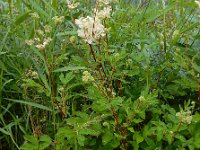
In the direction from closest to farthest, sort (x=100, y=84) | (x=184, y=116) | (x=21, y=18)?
(x=184, y=116) < (x=100, y=84) < (x=21, y=18)

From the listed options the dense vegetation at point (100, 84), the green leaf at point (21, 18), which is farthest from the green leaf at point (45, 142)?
the green leaf at point (21, 18)

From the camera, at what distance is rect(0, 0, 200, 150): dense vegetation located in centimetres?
147

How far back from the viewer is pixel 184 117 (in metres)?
1.37

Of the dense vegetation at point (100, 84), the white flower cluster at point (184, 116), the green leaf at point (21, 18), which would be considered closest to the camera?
the white flower cluster at point (184, 116)

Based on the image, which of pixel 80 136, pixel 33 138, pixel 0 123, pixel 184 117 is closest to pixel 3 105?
pixel 0 123

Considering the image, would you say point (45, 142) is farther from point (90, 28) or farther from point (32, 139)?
point (90, 28)

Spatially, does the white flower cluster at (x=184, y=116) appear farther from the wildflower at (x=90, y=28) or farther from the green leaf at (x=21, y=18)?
the green leaf at (x=21, y=18)

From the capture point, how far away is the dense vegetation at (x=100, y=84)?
1475mm

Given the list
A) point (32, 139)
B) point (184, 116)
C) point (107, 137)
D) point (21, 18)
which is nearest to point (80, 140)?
point (107, 137)

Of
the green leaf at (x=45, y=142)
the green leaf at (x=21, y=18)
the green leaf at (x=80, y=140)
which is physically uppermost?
the green leaf at (x=21, y=18)

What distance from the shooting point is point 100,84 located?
1484 mm

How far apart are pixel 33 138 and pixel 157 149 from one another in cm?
45

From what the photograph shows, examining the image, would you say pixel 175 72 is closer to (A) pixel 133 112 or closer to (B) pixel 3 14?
(A) pixel 133 112

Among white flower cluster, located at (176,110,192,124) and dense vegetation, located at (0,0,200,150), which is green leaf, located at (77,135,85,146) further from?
white flower cluster, located at (176,110,192,124)
